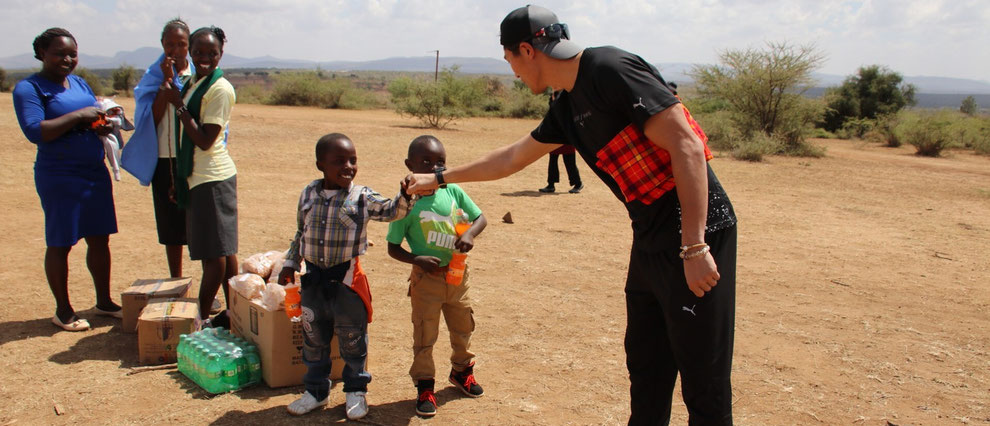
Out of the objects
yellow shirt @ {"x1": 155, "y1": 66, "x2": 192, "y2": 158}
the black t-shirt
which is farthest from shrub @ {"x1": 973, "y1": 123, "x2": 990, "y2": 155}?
yellow shirt @ {"x1": 155, "y1": 66, "x2": 192, "y2": 158}

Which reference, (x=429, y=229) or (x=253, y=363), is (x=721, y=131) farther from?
(x=253, y=363)

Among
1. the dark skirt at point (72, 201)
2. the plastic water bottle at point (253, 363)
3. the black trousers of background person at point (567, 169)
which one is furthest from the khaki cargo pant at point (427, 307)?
the black trousers of background person at point (567, 169)

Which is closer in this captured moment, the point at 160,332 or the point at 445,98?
the point at 160,332

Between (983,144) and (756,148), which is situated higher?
(983,144)

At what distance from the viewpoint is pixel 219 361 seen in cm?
377

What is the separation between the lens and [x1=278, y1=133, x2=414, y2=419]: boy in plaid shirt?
346 centimetres

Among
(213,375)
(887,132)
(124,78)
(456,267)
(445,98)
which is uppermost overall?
(124,78)

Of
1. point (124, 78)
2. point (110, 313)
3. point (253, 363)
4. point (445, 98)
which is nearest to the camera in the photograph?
point (253, 363)

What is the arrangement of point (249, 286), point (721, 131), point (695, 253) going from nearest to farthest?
1. point (695, 253)
2. point (249, 286)
3. point (721, 131)

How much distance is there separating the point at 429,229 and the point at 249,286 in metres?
1.17

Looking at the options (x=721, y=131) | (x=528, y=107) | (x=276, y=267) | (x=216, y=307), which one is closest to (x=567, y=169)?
(x=216, y=307)

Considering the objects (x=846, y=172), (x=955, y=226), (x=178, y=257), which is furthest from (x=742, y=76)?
(x=178, y=257)

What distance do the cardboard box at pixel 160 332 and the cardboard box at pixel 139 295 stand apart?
A: 0.38m

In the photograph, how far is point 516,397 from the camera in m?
3.95
